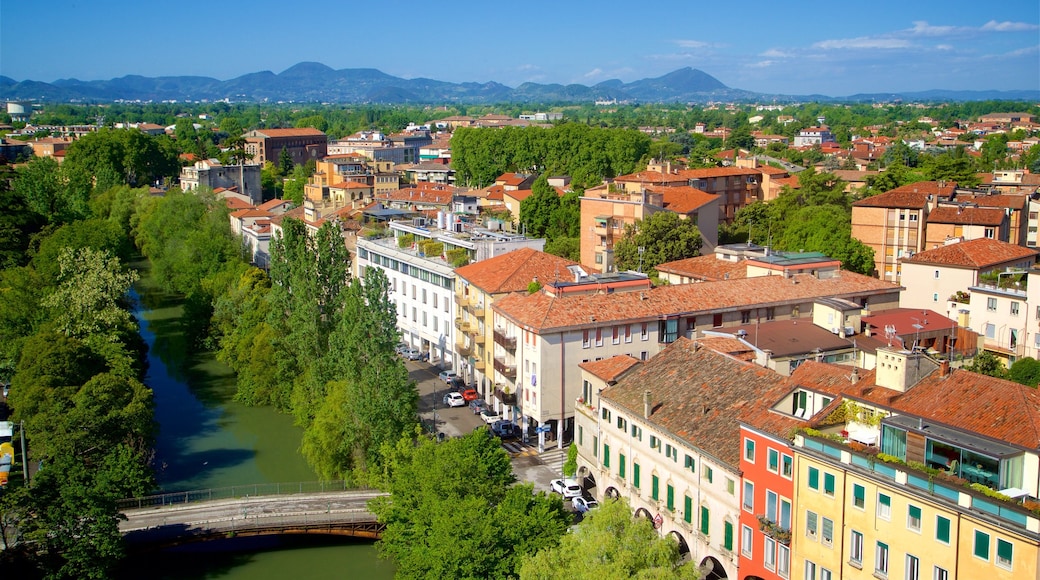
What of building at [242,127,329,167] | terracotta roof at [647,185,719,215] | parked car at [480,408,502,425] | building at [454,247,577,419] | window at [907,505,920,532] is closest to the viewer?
window at [907,505,920,532]

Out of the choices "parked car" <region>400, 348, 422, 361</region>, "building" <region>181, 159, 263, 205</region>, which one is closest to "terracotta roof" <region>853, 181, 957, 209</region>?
"parked car" <region>400, 348, 422, 361</region>

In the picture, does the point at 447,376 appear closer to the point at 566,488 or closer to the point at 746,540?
the point at 566,488

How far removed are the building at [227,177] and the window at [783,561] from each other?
77494 millimetres

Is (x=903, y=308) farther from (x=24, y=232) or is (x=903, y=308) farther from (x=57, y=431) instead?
(x=24, y=232)

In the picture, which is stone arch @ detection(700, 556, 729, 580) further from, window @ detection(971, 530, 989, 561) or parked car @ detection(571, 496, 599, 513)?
window @ detection(971, 530, 989, 561)

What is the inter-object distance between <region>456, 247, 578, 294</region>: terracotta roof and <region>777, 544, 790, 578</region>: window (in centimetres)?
1575

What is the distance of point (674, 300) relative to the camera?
32000 mm

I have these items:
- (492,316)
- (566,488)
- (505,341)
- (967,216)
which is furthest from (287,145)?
(566,488)

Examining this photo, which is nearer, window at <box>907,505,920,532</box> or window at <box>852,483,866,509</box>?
window at <box>907,505,920,532</box>

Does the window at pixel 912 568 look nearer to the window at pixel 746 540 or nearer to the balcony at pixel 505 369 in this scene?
the window at pixel 746 540

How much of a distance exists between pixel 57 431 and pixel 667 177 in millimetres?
40006

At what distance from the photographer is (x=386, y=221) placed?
172ft

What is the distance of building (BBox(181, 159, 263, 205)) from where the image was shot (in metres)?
90.0

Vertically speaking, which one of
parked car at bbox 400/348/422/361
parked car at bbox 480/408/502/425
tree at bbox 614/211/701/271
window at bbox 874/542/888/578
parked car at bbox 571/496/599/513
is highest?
tree at bbox 614/211/701/271
